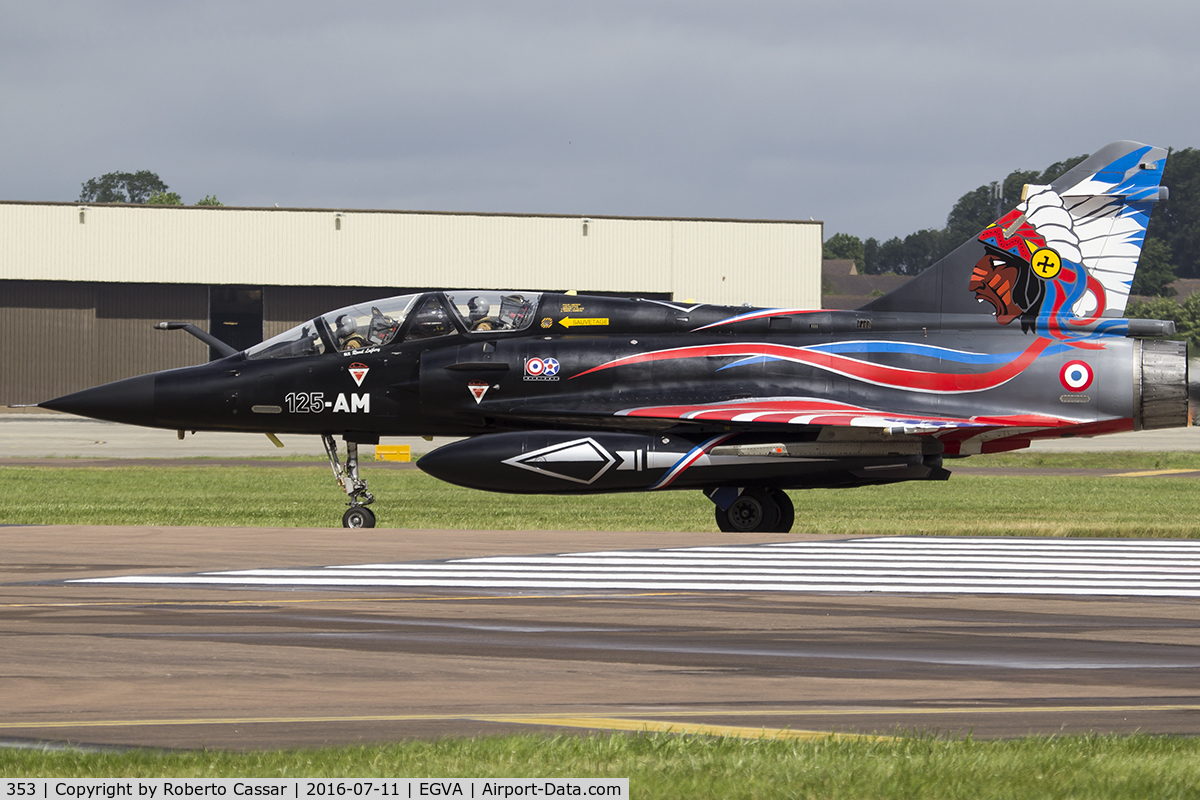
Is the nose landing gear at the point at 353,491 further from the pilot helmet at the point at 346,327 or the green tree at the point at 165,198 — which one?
the green tree at the point at 165,198

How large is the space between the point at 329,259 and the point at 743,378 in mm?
44192

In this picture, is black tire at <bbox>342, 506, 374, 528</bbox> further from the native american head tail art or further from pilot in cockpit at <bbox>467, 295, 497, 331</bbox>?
the native american head tail art

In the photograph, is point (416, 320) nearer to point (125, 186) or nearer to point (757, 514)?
point (757, 514)

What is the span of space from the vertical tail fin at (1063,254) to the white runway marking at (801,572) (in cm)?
388

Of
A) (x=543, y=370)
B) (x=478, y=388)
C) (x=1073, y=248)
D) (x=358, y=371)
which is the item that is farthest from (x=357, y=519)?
(x=1073, y=248)

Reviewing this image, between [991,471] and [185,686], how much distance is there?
92.5 ft

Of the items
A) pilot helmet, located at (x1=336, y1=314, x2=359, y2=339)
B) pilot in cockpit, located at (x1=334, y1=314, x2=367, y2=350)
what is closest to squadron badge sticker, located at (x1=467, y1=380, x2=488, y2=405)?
pilot in cockpit, located at (x1=334, y1=314, x2=367, y2=350)

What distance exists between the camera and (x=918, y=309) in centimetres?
1593

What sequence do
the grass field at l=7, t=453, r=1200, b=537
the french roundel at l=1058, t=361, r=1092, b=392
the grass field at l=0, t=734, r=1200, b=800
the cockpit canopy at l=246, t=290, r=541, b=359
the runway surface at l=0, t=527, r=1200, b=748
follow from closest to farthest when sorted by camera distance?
the grass field at l=0, t=734, r=1200, b=800, the runway surface at l=0, t=527, r=1200, b=748, the french roundel at l=1058, t=361, r=1092, b=392, the cockpit canopy at l=246, t=290, r=541, b=359, the grass field at l=7, t=453, r=1200, b=537

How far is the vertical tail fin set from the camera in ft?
51.3

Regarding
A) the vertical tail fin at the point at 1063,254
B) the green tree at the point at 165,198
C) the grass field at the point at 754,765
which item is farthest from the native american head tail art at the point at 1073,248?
the green tree at the point at 165,198

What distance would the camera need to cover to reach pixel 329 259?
57000mm

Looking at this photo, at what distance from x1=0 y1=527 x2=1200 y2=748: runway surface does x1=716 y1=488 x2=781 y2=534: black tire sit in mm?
4018

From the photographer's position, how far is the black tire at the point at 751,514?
52.6 ft
